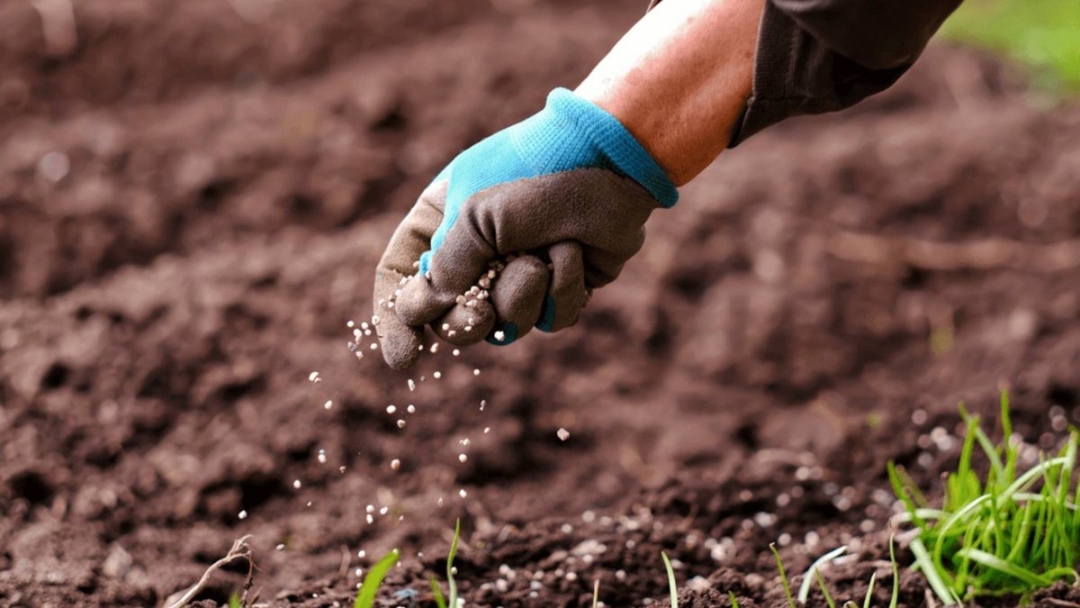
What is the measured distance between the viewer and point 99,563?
210 cm

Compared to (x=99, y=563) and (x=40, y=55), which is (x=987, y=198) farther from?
(x=40, y=55)

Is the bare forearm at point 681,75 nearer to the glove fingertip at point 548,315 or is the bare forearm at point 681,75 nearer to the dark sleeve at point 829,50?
the dark sleeve at point 829,50

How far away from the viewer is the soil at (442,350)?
2.22m

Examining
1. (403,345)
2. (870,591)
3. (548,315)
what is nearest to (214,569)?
(403,345)

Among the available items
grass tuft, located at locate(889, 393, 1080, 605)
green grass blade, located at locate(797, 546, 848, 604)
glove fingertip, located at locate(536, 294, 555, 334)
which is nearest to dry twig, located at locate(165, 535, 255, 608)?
glove fingertip, located at locate(536, 294, 555, 334)

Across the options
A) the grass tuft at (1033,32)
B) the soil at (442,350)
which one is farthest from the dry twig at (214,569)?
the grass tuft at (1033,32)

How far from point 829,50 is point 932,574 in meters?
0.90

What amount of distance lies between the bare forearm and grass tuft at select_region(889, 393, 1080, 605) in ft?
2.57

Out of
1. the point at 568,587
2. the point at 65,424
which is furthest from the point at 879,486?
the point at 65,424

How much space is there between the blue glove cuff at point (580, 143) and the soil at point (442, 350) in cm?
75

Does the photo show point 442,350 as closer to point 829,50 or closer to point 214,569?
point 214,569

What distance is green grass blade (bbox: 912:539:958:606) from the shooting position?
1.79 metres

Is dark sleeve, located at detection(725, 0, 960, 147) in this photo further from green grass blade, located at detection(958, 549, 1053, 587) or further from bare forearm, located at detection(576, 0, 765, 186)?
green grass blade, located at detection(958, 549, 1053, 587)

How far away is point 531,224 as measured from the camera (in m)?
1.64
